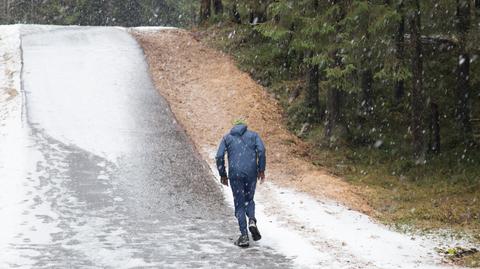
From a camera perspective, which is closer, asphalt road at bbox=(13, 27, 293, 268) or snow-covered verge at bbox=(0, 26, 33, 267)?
asphalt road at bbox=(13, 27, 293, 268)

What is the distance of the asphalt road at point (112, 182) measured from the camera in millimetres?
8945

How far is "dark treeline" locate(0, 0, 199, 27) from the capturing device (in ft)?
172

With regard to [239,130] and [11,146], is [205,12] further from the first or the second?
[239,130]

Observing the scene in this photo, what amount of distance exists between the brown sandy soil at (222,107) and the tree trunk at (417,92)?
3.26m

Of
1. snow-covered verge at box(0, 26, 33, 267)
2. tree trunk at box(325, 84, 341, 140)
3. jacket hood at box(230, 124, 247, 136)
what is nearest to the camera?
jacket hood at box(230, 124, 247, 136)

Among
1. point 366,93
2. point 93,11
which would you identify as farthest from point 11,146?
point 93,11

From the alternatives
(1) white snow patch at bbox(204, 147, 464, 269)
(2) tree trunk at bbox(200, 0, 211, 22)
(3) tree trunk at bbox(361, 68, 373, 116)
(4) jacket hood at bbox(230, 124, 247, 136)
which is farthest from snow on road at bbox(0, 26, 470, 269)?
(2) tree trunk at bbox(200, 0, 211, 22)

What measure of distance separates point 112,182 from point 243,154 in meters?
4.62

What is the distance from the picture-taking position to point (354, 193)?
13.8 metres

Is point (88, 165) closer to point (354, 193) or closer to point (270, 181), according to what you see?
point (270, 181)

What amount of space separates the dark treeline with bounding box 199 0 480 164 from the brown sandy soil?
1.11 meters

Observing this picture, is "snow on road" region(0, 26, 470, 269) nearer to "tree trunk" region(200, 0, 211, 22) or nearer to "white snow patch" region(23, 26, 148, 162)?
"white snow patch" region(23, 26, 148, 162)

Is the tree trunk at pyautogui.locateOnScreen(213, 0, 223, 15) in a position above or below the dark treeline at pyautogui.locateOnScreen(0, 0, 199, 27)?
above

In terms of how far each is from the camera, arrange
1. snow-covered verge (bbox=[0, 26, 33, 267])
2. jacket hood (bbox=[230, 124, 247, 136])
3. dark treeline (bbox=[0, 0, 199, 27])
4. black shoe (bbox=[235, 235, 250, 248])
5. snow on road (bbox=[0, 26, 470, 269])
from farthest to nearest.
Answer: dark treeline (bbox=[0, 0, 199, 27])
snow-covered verge (bbox=[0, 26, 33, 267])
jacket hood (bbox=[230, 124, 247, 136])
black shoe (bbox=[235, 235, 250, 248])
snow on road (bbox=[0, 26, 470, 269])
